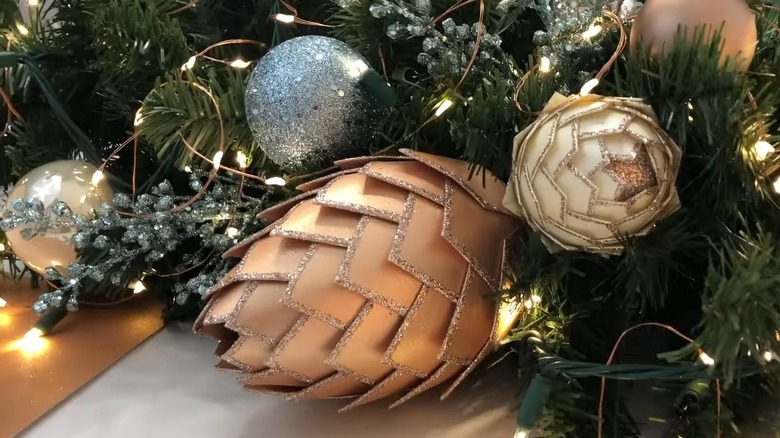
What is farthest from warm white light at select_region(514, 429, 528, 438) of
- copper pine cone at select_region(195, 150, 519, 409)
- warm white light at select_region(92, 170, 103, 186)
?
warm white light at select_region(92, 170, 103, 186)

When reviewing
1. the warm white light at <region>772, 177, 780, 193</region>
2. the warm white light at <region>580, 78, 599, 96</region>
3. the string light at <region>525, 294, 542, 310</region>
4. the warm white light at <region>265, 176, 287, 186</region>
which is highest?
the warm white light at <region>580, 78, 599, 96</region>

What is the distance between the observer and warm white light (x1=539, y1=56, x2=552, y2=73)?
1.37 ft

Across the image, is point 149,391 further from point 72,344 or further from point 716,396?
point 716,396

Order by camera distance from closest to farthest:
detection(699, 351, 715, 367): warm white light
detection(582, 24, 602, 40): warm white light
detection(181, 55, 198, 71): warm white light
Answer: detection(699, 351, 715, 367): warm white light, detection(582, 24, 602, 40): warm white light, detection(181, 55, 198, 71): warm white light

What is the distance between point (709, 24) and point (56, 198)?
19.5 inches

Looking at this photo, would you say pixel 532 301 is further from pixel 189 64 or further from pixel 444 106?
pixel 189 64

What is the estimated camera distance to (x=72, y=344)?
56cm

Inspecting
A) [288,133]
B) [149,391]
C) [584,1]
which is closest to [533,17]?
[584,1]

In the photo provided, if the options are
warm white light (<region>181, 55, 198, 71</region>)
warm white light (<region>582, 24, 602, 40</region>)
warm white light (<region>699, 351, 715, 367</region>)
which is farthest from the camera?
warm white light (<region>181, 55, 198, 71</region>)

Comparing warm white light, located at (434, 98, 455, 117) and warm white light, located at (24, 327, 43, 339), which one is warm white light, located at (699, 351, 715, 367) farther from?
warm white light, located at (24, 327, 43, 339)

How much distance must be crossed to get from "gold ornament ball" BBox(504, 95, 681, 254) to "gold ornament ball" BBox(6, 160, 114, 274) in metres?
0.38

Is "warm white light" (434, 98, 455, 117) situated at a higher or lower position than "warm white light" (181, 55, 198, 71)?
lower

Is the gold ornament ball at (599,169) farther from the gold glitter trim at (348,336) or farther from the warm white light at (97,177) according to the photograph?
the warm white light at (97,177)

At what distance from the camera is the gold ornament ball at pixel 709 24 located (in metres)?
0.36
